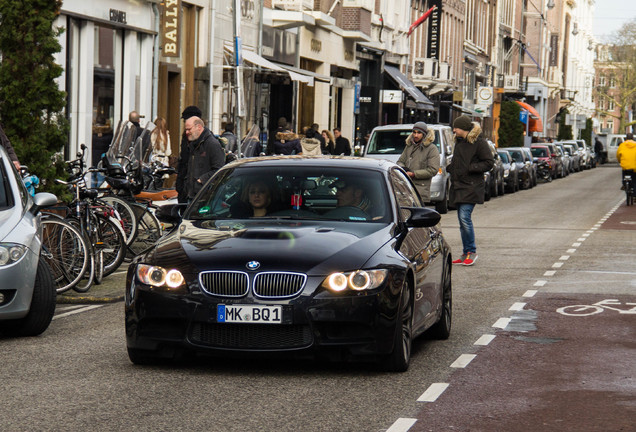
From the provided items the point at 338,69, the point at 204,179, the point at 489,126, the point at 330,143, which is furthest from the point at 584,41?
the point at 204,179

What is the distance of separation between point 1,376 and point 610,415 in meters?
3.59

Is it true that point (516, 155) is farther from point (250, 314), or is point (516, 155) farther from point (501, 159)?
point (250, 314)

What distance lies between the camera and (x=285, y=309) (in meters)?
7.92

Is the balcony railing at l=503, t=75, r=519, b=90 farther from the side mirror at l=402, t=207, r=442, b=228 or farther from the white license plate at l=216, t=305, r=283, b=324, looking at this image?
the white license plate at l=216, t=305, r=283, b=324

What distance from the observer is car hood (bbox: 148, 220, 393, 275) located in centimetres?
805

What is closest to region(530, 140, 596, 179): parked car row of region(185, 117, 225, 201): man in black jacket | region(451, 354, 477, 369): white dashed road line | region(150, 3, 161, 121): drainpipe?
region(150, 3, 161, 121): drainpipe

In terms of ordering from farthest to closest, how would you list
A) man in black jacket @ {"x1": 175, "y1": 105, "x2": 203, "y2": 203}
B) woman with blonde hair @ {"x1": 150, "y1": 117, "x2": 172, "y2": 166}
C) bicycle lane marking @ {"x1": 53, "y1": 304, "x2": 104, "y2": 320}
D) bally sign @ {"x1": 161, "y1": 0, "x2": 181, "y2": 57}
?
bally sign @ {"x1": 161, "y1": 0, "x2": 181, "y2": 57} → woman with blonde hair @ {"x1": 150, "y1": 117, "x2": 172, "y2": 166} → man in black jacket @ {"x1": 175, "y1": 105, "x2": 203, "y2": 203} → bicycle lane marking @ {"x1": 53, "y1": 304, "x2": 104, "y2": 320}

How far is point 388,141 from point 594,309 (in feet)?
60.1

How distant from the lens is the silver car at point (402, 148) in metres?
29.9

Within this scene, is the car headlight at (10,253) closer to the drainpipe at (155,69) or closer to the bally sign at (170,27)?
the drainpipe at (155,69)

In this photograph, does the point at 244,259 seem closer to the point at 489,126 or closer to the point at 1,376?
the point at 1,376

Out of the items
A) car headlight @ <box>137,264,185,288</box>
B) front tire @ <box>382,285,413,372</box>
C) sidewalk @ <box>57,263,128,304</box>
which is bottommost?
sidewalk @ <box>57,263,128,304</box>

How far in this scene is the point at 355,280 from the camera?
26.4 feet

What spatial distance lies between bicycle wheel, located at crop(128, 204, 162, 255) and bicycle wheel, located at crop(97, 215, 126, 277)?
66.9 inches
